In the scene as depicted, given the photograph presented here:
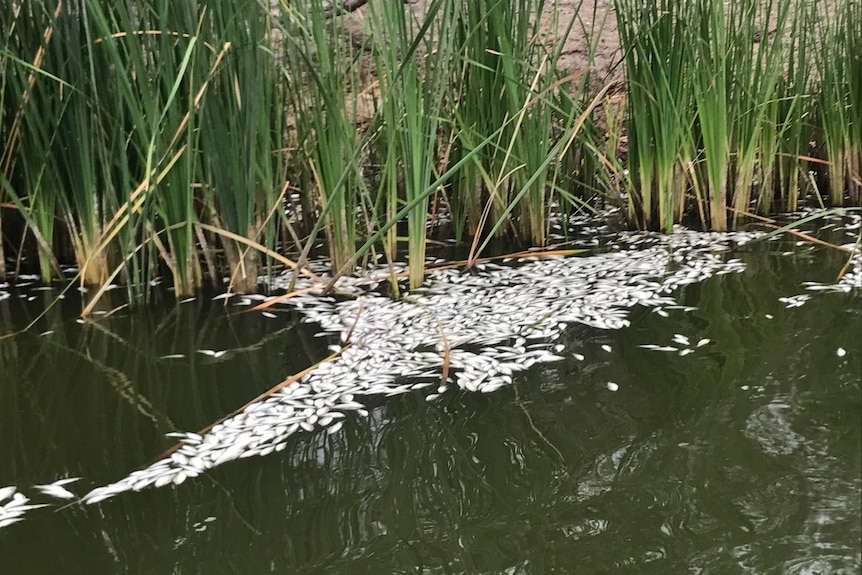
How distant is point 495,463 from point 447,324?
504mm

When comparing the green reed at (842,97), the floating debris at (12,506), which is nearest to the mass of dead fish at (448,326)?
the floating debris at (12,506)

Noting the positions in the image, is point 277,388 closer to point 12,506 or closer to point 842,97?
point 12,506

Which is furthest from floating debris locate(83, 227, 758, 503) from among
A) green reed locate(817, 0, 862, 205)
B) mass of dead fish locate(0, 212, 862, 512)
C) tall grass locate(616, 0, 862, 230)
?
green reed locate(817, 0, 862, 205)

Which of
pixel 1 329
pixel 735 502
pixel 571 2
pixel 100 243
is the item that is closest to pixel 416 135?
pixel 100 243

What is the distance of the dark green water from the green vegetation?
0.35 m

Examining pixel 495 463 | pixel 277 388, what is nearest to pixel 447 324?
pixel 277 388

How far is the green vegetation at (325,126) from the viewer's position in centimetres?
146

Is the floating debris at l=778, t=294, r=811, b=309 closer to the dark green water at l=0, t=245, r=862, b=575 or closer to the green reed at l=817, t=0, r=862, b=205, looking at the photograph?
the dark green water at l=0, t=245, r=862, b=575

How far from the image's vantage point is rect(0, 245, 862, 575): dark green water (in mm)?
727

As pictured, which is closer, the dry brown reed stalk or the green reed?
the dry brown reed stalk

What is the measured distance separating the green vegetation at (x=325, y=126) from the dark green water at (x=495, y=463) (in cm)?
35

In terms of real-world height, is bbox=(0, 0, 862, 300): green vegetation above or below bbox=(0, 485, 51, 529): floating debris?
above

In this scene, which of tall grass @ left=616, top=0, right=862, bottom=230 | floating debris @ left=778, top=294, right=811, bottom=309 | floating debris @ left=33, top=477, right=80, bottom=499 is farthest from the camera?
tall grass @ left=616, top=0, right=862, bottom=230

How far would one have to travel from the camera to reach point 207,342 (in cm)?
135
